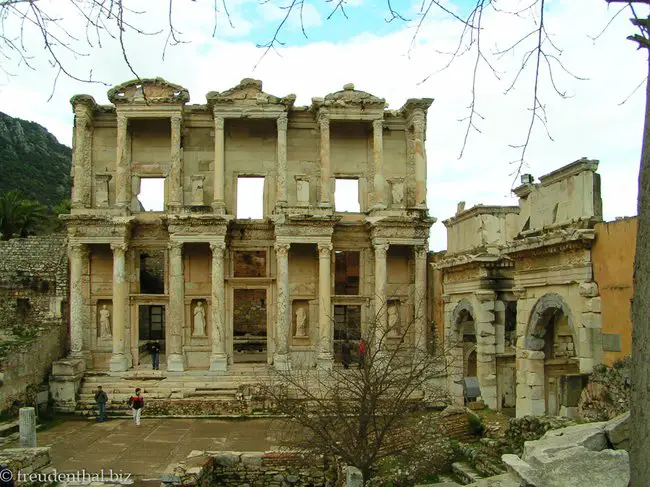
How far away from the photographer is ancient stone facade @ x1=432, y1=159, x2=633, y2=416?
1292cm

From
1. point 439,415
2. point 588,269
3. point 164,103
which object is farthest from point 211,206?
point 588,269

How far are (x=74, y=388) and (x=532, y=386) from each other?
14.2 metres

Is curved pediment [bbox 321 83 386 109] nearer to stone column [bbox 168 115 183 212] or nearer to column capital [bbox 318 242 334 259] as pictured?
column capital [bbox 318 242 334 259]

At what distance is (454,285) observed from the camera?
20.6 metres

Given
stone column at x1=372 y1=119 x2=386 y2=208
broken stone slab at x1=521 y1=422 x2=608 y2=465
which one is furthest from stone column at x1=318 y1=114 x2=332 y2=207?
broken stone slab at x1=521 y1=422 x2=608 y2=465

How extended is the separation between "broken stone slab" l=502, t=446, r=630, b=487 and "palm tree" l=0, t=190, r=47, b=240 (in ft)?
111

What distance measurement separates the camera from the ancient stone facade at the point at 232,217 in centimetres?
2392

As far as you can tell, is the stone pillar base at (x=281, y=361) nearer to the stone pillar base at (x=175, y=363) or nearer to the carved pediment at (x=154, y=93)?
the stone pillar base at (x=175, y=363)

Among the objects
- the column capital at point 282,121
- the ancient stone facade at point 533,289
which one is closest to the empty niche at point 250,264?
the column capital at point 282,121

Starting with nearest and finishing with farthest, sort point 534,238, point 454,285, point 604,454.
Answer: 1. point 604,454
2. point 534,238
3. point 454,285

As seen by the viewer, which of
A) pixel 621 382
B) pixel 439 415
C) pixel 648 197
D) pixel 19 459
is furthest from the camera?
pixel 439 415

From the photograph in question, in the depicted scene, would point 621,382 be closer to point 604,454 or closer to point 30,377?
point 604,454

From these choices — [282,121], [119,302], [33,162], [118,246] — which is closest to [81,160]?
[118,246]

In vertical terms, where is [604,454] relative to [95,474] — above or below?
above
